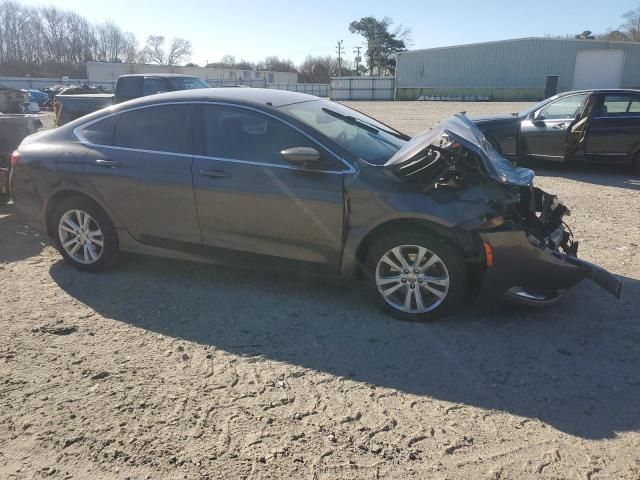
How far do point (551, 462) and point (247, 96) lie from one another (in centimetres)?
356

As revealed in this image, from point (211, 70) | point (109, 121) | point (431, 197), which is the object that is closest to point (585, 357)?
point (431, 197)

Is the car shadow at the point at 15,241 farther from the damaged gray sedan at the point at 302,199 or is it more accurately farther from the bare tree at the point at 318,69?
the bare tree at the point at 318,69

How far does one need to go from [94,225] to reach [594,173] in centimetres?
938

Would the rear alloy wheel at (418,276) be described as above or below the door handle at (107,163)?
below

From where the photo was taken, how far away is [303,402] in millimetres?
3055

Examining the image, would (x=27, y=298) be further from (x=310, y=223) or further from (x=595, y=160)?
(x=595, y=160)

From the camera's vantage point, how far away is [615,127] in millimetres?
9586

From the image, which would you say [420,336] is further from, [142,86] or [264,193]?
[142,86]

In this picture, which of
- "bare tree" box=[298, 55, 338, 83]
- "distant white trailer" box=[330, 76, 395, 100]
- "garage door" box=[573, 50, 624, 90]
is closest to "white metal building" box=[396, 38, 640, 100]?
"garage door" box=[573, 50, 624, 90]

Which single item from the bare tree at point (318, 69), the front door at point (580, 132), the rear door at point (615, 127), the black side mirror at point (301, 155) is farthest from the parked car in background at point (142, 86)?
→ the bare tree at point (318, 69)

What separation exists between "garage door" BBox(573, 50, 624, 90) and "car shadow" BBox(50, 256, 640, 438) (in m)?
56.7

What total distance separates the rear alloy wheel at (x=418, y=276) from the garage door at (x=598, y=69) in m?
57.0

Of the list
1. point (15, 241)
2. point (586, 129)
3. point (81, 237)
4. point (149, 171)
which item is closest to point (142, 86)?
point (15, 241)

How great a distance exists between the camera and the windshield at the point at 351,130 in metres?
4.22
